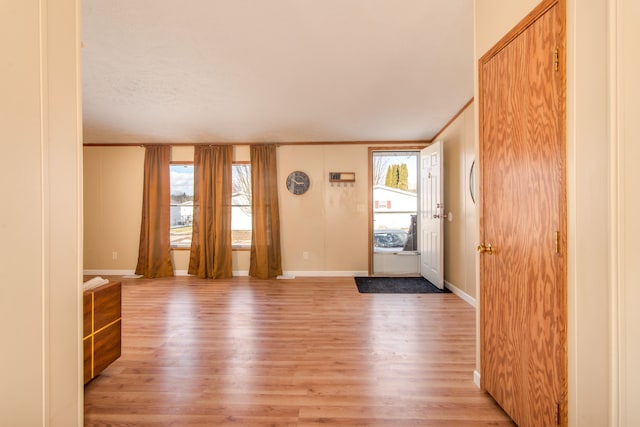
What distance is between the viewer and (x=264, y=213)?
5195 millimetres

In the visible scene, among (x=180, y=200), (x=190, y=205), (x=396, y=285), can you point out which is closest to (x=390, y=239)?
(x=396, y=285)

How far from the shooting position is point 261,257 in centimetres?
518

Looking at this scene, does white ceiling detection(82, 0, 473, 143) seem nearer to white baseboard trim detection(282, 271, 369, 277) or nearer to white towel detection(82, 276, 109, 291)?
white towel detection(82, 276, 109, 291)

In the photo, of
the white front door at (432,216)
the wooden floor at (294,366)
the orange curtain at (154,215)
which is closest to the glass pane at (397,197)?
the white front door at (432,216)

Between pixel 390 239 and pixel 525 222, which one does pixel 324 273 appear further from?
pixel 525 222

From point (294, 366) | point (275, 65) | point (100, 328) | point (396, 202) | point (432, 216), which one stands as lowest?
point (294, 366)

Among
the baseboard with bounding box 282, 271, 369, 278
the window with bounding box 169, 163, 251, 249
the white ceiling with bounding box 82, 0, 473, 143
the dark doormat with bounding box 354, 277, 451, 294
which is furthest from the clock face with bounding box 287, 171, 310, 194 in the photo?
the dark doormat with bounding box 354, 277, 451, 294

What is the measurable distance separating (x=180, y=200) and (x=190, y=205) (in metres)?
0.21

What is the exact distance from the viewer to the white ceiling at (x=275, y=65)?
6.93ft
